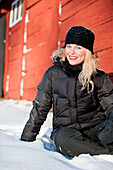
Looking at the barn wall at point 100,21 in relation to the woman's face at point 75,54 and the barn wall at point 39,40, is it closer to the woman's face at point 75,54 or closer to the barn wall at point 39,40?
the barn wall at point 39,40

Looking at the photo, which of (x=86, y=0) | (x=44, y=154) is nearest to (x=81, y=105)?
(x=44, y=154)

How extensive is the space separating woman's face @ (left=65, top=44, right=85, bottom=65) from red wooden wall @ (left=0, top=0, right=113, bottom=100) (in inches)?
35.4

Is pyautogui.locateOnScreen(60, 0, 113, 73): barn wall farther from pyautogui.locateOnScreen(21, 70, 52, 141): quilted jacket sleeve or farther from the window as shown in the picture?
the window

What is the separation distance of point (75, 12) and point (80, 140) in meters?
2.32

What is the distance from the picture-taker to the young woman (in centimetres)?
152

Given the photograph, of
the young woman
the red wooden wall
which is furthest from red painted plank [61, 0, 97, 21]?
the young woman

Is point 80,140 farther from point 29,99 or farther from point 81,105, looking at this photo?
point 29,99

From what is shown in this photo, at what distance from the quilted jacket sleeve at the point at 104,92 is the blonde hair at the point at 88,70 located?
0.21ft

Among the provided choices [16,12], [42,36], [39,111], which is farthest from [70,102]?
[16,12]

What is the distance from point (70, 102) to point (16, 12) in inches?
184

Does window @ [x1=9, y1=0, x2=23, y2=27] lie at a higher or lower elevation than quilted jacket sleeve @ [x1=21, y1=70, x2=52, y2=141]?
higher

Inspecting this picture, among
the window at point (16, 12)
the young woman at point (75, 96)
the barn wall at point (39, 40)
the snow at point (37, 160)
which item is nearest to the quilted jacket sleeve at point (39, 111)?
the young woman at point (75, 96)

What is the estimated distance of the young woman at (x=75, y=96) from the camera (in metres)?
1.52

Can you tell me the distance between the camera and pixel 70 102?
1.54 m
